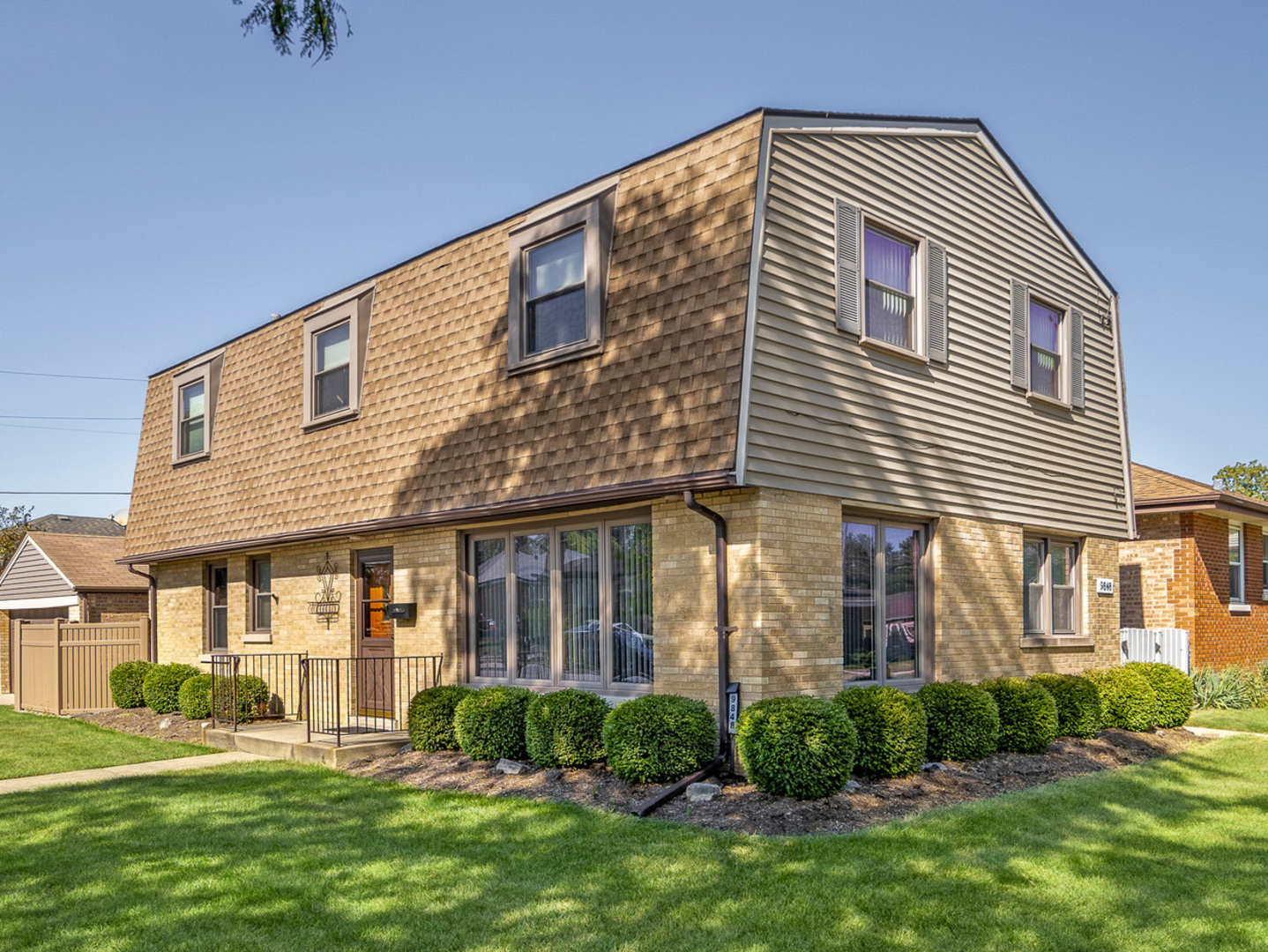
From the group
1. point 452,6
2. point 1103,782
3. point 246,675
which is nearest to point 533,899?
point 1103,782

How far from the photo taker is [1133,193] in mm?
16188

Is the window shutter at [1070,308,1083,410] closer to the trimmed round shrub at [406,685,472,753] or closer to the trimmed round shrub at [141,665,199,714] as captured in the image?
the trimmed round shrub at [406,685,472,753]

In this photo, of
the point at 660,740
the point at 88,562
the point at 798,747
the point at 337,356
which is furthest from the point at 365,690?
the point at 88,562

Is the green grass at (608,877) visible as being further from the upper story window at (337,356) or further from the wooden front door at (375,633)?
the upper story window at (337,356)

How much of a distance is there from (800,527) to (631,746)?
261 centimetres

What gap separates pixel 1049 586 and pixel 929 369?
4044 mm

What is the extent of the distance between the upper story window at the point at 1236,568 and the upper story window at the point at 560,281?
1413 cm

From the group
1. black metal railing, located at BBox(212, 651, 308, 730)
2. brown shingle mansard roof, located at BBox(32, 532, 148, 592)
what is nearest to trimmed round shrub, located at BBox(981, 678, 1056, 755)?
black metal railing, located at BBox(212, 651, 308, 730)

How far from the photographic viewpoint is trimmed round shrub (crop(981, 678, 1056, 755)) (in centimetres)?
1121

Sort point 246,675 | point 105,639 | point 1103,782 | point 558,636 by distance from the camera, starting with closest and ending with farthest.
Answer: point 1103,782 < point 558,636 < point 246,675 < point 105,639

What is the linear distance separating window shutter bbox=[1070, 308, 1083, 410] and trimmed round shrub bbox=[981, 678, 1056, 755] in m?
4.94

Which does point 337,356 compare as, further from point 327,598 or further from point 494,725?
point 494,725

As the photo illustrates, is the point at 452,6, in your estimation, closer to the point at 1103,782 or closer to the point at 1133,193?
the point at 1103,782

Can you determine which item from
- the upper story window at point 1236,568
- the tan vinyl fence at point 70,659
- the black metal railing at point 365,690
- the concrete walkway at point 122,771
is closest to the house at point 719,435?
the black metal railing at point 365,690
